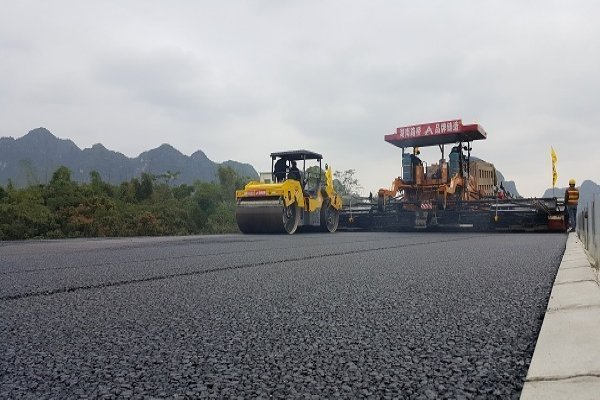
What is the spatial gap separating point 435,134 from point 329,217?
13.1 ft

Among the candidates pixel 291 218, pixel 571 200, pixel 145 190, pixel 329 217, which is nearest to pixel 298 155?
pixel 291 218

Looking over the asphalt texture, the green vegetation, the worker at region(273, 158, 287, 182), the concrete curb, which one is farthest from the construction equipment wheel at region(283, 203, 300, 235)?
the concrete curb

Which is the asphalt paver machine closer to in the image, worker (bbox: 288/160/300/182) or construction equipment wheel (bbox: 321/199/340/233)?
construction equipment wheel (bbox: 321/199/340/233)

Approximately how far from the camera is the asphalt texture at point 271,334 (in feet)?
4.68

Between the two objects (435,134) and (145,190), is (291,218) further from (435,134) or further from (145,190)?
(145,190)

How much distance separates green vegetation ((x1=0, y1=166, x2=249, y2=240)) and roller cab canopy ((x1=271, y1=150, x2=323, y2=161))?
8.97 metres

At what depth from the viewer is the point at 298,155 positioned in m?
13.6

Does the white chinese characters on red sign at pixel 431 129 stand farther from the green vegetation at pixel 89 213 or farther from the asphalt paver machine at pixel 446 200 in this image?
the green vegetation at pixel 89 213

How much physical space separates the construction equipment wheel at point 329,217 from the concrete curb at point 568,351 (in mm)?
11614

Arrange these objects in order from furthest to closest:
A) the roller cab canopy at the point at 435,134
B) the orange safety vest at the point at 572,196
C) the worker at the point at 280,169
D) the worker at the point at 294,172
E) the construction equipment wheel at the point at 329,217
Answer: the construction equipment wheel at the point at 329,217 → the worker at the point at 280,169 → the worker at the point at 294,172 → the roller cab canopy at the point at 435,134 → the orange safety vest at the point at 572,196

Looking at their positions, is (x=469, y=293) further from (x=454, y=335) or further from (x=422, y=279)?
Result: (x=454, y=335)

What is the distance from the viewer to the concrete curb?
4.43 ft

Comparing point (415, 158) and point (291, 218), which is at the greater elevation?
point (415, 158)

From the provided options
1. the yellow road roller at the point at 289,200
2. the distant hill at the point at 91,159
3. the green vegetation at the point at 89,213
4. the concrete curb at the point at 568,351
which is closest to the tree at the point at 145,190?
the green vegetation at the point at 89,213
